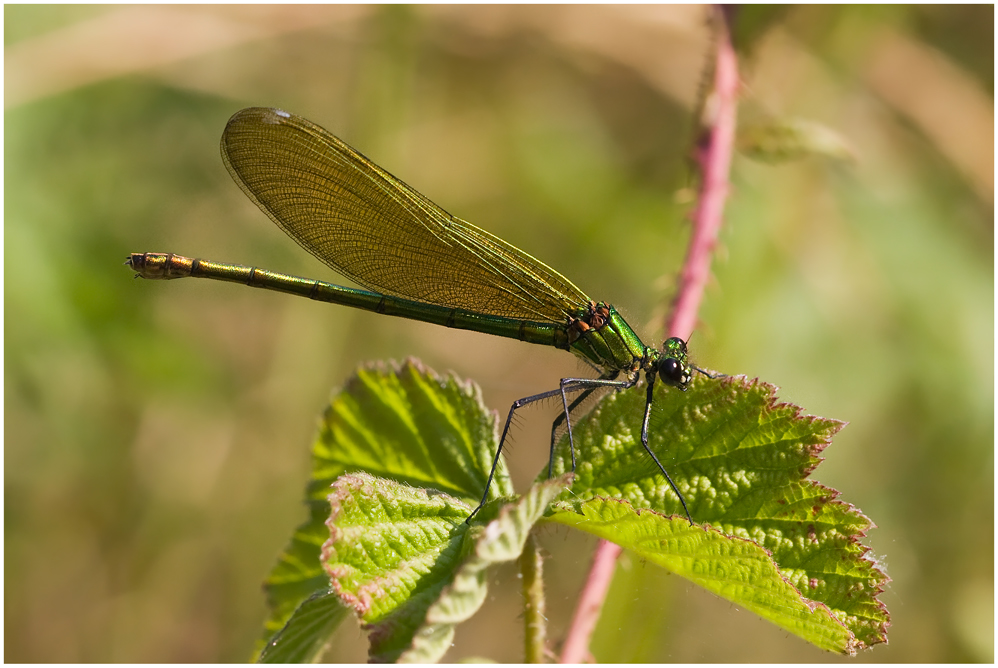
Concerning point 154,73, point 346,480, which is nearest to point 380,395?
point 346,480

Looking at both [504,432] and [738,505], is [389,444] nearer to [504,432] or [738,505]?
[504,432]

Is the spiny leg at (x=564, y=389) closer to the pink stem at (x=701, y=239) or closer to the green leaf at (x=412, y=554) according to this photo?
the pink stem at (x=701, y=239)

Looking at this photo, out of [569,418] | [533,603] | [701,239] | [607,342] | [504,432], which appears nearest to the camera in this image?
[533,603]

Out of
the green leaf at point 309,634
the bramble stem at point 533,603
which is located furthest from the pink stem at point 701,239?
the green leaf at point 309,634

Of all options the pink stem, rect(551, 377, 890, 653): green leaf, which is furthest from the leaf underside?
the pink stem

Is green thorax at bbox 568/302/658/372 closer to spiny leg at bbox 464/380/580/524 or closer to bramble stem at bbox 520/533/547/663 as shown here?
spiny leg at bbox 464/380/580/524

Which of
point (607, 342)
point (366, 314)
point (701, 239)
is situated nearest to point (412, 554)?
point (701, 239)
